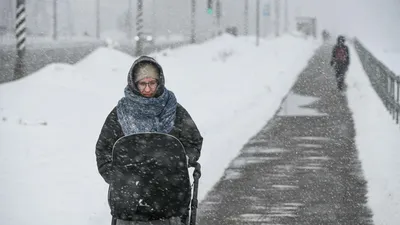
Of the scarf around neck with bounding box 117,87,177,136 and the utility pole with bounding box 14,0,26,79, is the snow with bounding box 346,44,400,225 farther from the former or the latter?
the utility pole with bounding box 14,0,26,79

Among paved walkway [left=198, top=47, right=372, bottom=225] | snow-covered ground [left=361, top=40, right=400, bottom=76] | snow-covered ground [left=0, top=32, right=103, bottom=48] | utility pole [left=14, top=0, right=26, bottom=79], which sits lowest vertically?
snow-covered ground [left=361, top=40, right=400, bottom=76]

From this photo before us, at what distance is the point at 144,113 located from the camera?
4.93 m

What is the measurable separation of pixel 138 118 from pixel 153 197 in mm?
451

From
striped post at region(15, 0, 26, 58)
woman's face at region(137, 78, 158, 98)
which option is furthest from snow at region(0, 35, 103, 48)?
woman's face at region(137, 78, 158, 98)

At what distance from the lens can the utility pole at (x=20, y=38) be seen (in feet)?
78.7

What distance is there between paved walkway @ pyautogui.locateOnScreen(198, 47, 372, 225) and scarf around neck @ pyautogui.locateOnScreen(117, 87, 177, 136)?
12.2 feet

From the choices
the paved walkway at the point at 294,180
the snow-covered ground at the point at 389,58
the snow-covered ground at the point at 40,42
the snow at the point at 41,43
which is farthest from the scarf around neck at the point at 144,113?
the snow-covered ground at the point at 40,42

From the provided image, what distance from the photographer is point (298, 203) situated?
31.6 ft

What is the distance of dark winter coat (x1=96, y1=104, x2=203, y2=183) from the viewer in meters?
5.02

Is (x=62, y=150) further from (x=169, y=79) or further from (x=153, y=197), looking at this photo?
(x=169, y=79)

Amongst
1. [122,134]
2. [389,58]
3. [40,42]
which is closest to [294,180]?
[122,134]

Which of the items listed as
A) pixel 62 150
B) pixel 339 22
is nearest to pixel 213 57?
pixel 62 150

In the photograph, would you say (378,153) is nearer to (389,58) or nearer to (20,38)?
(20,38)

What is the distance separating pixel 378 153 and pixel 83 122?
215 inches
